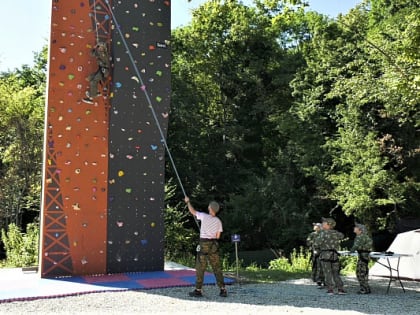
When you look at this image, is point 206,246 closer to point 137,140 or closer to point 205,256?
point 205,256

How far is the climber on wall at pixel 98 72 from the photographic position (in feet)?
28.7

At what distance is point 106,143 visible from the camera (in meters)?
8.88

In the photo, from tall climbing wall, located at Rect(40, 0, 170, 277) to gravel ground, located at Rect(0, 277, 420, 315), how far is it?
5.92ft

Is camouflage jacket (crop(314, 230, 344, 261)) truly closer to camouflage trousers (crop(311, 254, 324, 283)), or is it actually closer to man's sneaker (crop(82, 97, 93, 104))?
camouflage trousers (crop(311, 254, 324, 283))

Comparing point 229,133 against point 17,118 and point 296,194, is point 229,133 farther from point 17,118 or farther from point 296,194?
point 17,118

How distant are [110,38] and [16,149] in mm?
8804

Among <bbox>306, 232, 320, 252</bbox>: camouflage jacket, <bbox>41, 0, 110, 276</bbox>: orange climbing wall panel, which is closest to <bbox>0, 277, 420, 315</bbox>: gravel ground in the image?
<bbox>306, 232, 320, 252</bbox>: camouflage jacket

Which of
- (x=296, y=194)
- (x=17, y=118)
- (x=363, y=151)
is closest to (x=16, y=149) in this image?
(x=17, y=118)

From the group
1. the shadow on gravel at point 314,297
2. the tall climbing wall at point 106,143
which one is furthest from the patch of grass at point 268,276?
the tall climbing wall at point 106,143

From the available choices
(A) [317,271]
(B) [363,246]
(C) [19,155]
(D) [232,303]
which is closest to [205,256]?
(D) [232,303]

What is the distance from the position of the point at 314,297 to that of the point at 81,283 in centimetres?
366

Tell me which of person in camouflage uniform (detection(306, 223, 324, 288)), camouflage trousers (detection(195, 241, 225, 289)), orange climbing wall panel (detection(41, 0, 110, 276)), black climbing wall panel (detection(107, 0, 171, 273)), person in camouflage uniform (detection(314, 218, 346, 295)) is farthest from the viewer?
black climbing wall panel (detection(107, 0, 171, 273))

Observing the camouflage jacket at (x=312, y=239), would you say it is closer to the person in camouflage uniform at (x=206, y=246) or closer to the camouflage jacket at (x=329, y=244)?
the camouflage jacket at (x=329, y=244)

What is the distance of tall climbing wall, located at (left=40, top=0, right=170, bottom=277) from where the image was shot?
8469mm
